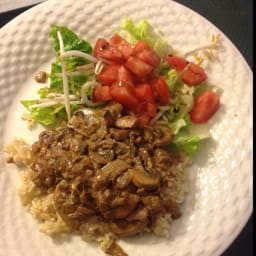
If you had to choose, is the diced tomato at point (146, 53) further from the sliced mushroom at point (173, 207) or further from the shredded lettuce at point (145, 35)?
the sliced mushroom at point (173, 207)

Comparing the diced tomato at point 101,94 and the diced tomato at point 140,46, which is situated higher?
the diced tomato at point 140,46

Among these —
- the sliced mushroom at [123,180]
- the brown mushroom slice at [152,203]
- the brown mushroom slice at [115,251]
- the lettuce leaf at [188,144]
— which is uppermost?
the sliced mushroom at [123,180]

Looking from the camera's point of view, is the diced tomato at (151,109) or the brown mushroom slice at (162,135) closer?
the brown mushroom slice at (162,135)

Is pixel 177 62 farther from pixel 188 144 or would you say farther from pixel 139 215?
pixel 139 215

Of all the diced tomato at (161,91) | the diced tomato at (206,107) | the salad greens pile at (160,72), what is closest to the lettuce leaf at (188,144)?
the salad greens pile at (160,72)

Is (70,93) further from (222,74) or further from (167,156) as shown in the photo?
(222,74)

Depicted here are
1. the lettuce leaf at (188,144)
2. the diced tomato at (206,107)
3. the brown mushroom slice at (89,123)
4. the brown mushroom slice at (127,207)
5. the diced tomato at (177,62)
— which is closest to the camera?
the brown mushroom slice at (127,207)
